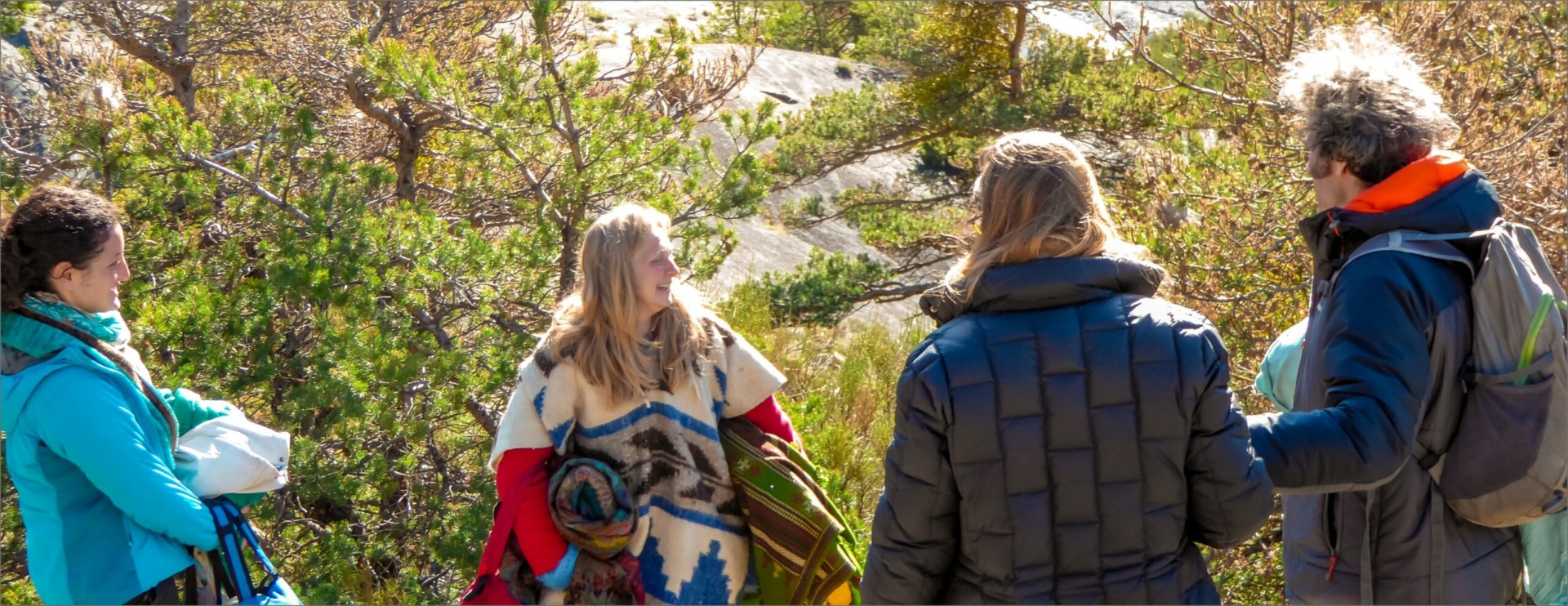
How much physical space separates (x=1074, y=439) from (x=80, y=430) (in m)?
1.92

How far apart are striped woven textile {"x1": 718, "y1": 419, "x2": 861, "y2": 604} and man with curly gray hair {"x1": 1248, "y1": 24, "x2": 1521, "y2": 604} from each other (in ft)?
3.26

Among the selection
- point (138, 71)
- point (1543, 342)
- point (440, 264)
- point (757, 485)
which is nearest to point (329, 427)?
point (440, 264)

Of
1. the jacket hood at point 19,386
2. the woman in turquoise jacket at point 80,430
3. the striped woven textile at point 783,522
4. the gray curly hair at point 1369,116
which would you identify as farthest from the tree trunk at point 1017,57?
the jacket hood at point 19,386

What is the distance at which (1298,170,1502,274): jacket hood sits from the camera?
214cm

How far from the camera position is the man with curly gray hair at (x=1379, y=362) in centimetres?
200

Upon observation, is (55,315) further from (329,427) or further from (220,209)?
(220,209)

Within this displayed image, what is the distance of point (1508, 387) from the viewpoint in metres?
2.11

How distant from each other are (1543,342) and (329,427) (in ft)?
11.9

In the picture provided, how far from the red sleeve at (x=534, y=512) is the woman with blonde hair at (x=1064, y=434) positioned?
976 mm

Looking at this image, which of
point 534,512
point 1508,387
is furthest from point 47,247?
point 1508,387

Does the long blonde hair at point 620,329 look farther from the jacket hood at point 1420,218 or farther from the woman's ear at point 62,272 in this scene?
the jacket hood at point 1420,218

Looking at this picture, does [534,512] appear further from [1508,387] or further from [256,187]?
[256,187]

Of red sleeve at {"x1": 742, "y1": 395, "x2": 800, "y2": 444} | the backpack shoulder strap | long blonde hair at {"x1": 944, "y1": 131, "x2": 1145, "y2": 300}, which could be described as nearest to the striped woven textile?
red sleeve at {"x1": 742, "y1": 395, "x2": 800, "y2": 444}

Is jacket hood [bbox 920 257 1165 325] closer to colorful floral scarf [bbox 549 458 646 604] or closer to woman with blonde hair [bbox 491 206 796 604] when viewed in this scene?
woman with blonde hair [bbox 491 206 796 604]
